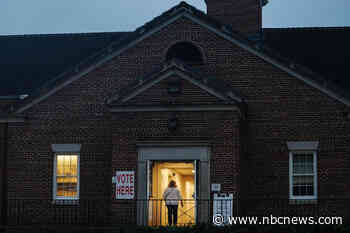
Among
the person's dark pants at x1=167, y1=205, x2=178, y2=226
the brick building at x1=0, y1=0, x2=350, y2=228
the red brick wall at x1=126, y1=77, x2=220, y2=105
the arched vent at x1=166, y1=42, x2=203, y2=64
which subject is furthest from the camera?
the arched vent at x1=166, y1=42, x2=203, y2=64

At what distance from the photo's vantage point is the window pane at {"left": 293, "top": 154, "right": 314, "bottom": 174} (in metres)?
26.1

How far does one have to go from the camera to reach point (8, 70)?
33625 millimetres

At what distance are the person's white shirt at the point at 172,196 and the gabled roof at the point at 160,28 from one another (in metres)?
6.19

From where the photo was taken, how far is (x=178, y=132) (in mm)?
24688

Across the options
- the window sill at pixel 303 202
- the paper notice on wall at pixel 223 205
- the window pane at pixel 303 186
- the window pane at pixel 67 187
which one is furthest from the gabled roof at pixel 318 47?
the window pane at pixel 67 187

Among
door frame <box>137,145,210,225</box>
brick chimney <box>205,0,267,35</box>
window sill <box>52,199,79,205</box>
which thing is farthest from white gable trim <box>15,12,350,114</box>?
brick chimney <box>205,0,267,35</box>

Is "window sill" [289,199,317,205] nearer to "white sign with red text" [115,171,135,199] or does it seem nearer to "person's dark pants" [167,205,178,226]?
"person's dark pants" [167,205,178,226]

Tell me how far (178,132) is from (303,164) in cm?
495

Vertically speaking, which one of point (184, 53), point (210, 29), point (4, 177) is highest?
point (210, 29)

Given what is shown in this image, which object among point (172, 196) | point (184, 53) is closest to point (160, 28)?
point (184, 53)

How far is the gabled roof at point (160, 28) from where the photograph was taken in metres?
26.2

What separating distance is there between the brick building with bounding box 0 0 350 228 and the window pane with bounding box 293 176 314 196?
0.04 metres

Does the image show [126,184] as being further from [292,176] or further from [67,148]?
[292,176]

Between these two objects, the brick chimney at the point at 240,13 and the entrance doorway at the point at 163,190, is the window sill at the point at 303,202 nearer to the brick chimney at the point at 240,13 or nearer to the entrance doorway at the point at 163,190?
the entrance doorway at the point at 163,190
